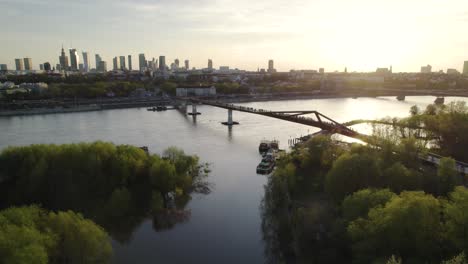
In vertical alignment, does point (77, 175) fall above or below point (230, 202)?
above

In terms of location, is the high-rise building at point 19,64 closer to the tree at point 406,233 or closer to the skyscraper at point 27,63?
the skyscraper at point 27,63

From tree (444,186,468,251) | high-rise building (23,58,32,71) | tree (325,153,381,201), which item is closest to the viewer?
tree (444,186,468,251)

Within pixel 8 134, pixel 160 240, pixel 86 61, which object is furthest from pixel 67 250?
pixel 86 61

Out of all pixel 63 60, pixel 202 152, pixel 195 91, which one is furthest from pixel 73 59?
pixel 202 152

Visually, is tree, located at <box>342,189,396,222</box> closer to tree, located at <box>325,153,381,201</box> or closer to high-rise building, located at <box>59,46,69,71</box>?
tree, located at <box>325,153,381,201</box>

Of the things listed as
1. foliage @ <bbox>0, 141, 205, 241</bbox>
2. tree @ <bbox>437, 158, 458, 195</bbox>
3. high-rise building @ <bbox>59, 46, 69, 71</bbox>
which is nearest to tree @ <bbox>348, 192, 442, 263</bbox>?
tree @ <bbox>437, 158, 458, 195</bbox>

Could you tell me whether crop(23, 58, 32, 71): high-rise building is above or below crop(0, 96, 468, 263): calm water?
above

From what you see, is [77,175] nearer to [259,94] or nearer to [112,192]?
[112,192]

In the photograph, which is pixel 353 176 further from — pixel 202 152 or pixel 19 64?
pixel 19 64
